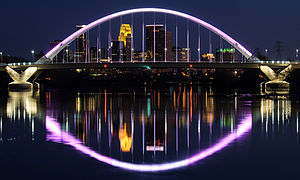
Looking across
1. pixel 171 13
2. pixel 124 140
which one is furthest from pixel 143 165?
pixel 171 13

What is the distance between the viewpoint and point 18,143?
14781 mm

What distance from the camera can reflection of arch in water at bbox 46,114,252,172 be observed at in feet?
36.1

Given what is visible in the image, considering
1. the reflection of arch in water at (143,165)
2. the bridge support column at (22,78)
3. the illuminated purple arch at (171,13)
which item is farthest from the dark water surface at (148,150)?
the bridge support column at (22,78)

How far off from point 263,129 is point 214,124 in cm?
269

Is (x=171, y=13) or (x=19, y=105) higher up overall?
(x=171, y=13)

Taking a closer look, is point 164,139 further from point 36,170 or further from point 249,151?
point 36,170

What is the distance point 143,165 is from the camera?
11.2 metres

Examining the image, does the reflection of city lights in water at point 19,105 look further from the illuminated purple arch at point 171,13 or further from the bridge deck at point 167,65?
the illuminated purple arch at point 171,13

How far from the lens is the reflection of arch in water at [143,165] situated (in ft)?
36.1

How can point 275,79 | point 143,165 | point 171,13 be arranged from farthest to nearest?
point 275,79 < point 171,13 < point 143,165

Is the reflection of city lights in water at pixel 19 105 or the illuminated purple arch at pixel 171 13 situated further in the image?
the illuminated purple arch at pixel 171 13

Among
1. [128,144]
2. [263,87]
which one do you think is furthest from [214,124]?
[263,87]

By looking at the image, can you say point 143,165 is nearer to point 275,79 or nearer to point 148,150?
point 148,150

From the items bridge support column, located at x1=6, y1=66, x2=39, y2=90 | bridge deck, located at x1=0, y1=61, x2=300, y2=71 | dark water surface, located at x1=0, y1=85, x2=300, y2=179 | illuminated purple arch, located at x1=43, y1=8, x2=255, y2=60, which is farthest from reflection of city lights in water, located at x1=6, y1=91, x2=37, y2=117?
bridge support column, located at x1=6, y1=66, x2=39, y2=90
